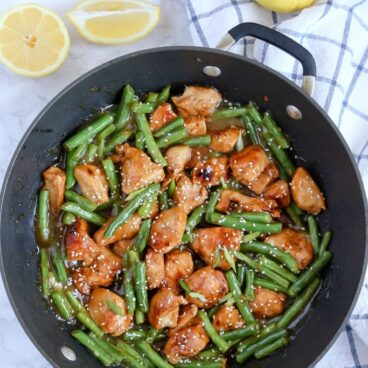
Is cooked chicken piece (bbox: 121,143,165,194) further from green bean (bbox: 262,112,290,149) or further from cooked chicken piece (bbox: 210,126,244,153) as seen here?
green bean (bbox: 262,112,290,149)

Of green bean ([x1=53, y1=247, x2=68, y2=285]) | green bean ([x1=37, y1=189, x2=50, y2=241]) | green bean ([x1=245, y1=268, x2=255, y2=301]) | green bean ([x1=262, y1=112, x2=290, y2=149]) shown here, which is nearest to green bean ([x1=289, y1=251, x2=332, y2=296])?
green bean ([x1=245, y1=268, x2=255, y2=301])

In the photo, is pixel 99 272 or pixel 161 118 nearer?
pixel 99 272

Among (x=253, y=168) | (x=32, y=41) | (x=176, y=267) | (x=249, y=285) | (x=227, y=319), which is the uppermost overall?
(x=32, y=41)

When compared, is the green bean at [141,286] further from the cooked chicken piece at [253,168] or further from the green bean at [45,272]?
the cooked chicken piece at [253,168]

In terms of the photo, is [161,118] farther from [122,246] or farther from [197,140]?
[122,246]

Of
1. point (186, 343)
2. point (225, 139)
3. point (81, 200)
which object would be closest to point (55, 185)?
point (81, 200)

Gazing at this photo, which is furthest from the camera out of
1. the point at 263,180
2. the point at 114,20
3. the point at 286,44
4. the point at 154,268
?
the point at 114,20

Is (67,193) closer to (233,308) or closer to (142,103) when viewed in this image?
(142,103)
